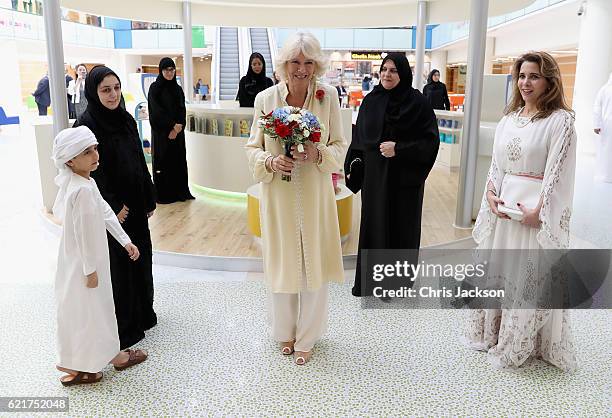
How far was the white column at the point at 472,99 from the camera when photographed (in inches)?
218

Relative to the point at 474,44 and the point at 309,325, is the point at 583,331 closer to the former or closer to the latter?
the point at 309,325

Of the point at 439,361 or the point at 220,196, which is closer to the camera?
the point at 439,361

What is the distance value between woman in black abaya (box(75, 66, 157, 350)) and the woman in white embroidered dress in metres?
2.19

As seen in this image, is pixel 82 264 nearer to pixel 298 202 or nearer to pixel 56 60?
pixel 298 202

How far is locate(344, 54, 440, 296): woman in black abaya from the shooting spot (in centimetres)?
384

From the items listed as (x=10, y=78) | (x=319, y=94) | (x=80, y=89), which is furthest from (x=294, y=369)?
(x=10, y=78)

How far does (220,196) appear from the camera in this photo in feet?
25.2

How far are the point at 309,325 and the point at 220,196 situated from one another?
183 inches

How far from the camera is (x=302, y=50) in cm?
290

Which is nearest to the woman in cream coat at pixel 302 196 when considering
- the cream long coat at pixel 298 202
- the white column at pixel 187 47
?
the cream long coat at pixel 298 202

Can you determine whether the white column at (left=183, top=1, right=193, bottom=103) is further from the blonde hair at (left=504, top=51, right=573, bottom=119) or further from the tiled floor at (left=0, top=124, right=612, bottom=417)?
the blonde hair at (left=504, top=51, right=573, bottom=119)

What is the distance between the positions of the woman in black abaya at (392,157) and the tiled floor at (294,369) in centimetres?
66

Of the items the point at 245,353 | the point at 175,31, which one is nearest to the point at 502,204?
the point at 245,353

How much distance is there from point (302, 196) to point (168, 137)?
176 inches
